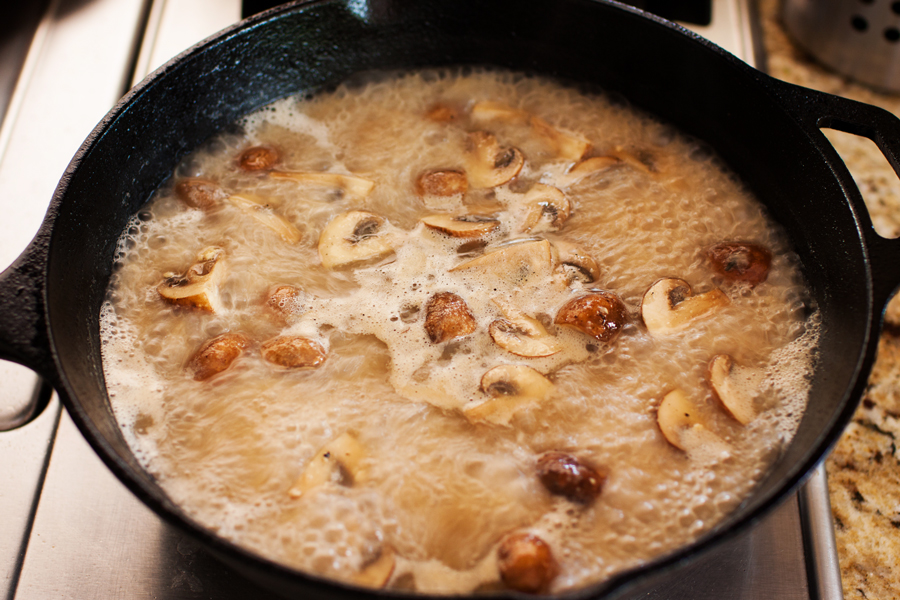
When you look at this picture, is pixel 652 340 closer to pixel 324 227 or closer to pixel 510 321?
pixel 510 321

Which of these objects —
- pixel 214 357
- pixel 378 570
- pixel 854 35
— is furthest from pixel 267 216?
pixel 854 35

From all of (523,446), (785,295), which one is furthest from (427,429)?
(785,295)

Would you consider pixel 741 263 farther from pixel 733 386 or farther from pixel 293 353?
pixel 293 353

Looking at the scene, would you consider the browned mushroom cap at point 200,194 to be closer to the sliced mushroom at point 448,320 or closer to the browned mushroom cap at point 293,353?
the browned mushroom cap at point 293,353

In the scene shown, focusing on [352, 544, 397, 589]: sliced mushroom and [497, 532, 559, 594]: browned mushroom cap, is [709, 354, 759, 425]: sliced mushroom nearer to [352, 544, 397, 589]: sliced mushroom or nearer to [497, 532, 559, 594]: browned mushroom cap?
[497, 532, 559, 594]: browned mushroom cap

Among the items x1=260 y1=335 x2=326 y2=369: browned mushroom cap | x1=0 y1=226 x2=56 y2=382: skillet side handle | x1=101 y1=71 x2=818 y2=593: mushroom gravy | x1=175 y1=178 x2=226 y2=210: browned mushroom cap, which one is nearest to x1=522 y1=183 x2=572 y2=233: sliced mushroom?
x1=101 y1=71 x2=818 y2=593: mushroom gravy

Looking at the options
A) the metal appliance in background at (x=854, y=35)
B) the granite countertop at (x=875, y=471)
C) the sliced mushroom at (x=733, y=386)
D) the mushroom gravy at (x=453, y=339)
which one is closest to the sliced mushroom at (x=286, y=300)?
the mushroom gravy at (x=453, y=339)
